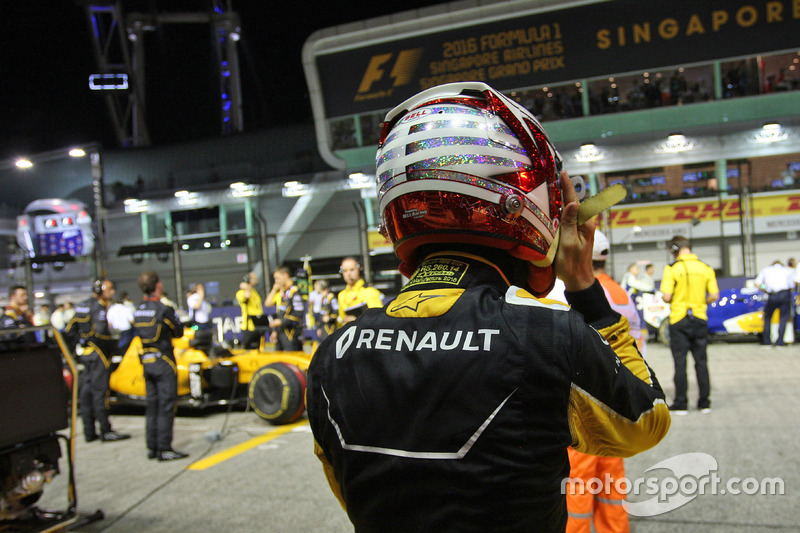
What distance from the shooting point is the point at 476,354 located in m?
1.12

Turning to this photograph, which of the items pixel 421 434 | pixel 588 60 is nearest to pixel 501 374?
pixel 421 434

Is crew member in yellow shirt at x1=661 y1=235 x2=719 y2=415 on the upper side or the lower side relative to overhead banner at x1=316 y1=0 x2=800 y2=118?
lower

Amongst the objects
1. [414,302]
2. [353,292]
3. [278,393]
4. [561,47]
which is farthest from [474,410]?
[561,47]

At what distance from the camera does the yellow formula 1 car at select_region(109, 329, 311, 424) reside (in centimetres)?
676

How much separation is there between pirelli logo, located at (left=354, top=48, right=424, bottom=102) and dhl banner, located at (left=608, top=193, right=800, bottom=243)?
7.70 metres

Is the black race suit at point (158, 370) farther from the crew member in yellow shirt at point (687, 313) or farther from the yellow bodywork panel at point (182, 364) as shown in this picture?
the crew member in yellow shirt at point (687, 313)

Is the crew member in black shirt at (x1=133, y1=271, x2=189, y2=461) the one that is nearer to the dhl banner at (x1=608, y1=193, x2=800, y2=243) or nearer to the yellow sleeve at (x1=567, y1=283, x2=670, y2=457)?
the yellow sleeve at (x1=567, y1=283, x2=670, y2=457)

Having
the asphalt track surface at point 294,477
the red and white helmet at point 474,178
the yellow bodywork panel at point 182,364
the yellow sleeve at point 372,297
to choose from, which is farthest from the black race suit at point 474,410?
the yellow sleeve at point 372,297

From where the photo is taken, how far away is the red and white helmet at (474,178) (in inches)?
51.1

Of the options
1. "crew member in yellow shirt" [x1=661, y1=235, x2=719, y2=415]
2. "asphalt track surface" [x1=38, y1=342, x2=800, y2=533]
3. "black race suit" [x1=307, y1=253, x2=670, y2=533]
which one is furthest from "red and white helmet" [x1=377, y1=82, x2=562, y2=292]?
"crew member in yellow shirt" [x1=661, y1=235, x2=719, y2=415]

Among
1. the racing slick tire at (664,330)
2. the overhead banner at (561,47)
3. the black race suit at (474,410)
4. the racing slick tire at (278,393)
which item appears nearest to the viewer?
the black race suit at (474,410)

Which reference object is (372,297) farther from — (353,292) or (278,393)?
(278,393)

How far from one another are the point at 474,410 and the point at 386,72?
1805 centimetres

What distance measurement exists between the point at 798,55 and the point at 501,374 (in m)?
21.1
